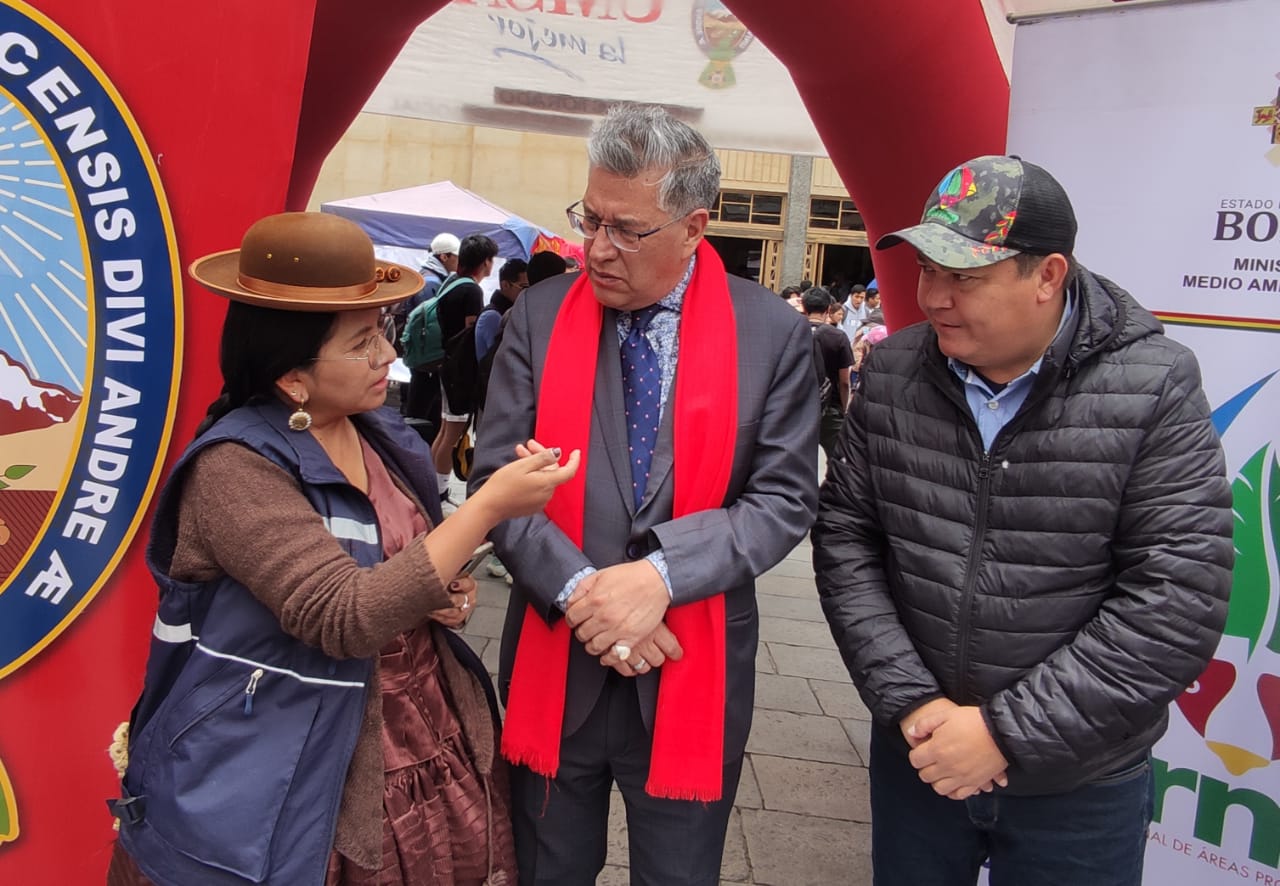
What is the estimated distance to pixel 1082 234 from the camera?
A: 2.26m

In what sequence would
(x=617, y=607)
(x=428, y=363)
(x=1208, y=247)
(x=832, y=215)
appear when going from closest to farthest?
(x=617, y=607), (x=1208, y=247), (x=428, y=363), (x=832, y=215)

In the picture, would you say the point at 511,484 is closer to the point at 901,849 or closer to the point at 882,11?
the point at 901,849

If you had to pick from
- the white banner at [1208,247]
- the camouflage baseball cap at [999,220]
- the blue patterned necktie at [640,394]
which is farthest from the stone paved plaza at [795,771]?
the camouflage baseball cap at [999,220]

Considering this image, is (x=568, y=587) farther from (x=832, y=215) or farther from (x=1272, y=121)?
(x=832, y=215)

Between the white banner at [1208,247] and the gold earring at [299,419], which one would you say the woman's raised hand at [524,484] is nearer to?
the gold earring at [299,419]

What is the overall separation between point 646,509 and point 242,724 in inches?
29.3

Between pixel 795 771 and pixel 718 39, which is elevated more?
pixel 718 39

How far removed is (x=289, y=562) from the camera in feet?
4.34

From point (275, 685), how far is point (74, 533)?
0.87 meters

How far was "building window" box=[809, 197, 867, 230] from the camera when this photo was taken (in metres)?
20.7

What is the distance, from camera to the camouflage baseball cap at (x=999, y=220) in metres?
1.46

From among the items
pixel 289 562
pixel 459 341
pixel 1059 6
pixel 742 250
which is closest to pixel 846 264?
pixel 742 250

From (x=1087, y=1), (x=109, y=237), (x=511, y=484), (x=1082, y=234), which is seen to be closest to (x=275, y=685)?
(x=511, y=484)

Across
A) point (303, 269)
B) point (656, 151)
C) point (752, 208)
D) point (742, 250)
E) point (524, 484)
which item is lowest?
point (524, 484)
